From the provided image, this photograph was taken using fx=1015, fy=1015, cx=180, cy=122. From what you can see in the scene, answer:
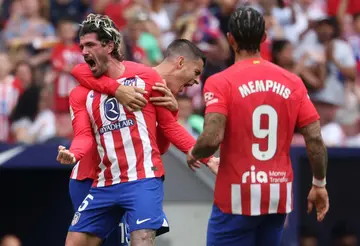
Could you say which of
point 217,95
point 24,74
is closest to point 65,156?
point 217,95

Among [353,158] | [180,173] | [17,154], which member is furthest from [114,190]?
[353,158]

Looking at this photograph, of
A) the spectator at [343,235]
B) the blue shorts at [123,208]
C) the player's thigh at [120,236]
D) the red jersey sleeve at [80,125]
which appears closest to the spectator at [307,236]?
the spectator at [343,235]

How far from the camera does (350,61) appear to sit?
13.4 meters

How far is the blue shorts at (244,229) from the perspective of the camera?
662 centimetres

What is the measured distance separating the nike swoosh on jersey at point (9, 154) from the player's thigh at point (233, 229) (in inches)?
174

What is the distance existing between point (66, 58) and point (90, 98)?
5.86 metres

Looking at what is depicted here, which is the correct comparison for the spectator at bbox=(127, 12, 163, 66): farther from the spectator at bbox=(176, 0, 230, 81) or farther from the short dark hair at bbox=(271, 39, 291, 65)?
the short dark hair at bbox=(271, 39, 291, 65)

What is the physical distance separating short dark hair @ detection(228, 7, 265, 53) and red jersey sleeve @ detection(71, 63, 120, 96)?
1.05m

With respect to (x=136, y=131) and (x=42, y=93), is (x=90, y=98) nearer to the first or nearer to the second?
(x=136, y=131)

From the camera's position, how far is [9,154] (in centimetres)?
1073

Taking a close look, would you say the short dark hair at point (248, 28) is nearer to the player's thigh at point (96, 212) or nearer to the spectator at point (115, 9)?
the player's thigh at point (96, 212)

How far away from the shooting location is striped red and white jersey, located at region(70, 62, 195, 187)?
23.6 feet

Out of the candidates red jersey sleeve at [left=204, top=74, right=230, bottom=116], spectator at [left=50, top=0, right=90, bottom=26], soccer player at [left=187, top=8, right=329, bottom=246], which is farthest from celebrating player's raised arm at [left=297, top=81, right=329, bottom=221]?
spectator at [left=50, top=0, right=90, bottom=26]

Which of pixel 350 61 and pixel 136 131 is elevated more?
pixel 350 61
